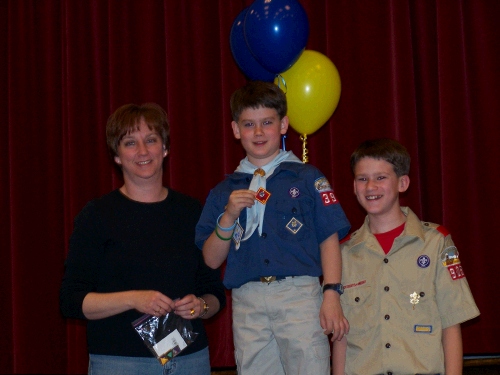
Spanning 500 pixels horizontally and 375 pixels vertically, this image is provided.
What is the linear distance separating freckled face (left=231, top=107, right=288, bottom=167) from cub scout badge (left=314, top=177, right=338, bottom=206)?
0.22m

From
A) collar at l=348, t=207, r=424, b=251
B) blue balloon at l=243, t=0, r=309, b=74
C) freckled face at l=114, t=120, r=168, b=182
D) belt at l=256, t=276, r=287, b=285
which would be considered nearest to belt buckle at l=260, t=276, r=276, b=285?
belt at l=256, t=276, r=287, b=285

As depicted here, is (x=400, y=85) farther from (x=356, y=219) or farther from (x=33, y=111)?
(x=33, y=111)

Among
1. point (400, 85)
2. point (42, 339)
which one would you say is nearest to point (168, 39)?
point (400, 85)

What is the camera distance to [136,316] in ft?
7.04

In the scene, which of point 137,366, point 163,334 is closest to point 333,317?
point 163,334

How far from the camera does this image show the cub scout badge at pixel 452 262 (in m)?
2.24

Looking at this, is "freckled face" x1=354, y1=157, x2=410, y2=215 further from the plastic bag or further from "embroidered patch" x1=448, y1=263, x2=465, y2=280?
the plastic bag

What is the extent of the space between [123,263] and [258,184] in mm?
602

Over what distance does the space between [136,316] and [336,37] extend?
2863 mm

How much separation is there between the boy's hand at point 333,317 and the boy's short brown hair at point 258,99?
0.76 meters

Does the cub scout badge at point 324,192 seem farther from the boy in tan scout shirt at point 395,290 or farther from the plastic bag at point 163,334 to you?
the plastic bag at point 163,334

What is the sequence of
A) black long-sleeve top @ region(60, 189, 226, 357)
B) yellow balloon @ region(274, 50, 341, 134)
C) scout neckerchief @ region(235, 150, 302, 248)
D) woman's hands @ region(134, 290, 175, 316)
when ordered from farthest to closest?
yellow balloon @ region(274, 50, 341, 134)
scout neckerchief @ region(235, 150, 302, 248)
black long-sleeve top @ region(60, 189, 226, 357)
woman's hands @ region(134, 290, 175, 316)

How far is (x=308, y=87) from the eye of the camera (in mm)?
3113

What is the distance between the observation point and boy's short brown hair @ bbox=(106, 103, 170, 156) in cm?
229
